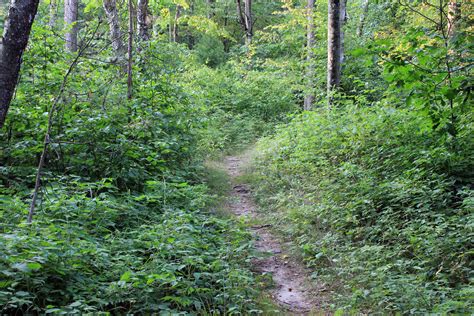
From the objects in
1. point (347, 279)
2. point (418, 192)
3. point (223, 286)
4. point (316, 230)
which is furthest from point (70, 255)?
point (418, 192)

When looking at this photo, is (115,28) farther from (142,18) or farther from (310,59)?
(310,59)

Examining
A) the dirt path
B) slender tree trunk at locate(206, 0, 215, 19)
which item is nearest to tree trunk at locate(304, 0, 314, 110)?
the dirt path

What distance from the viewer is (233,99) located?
16641 mm

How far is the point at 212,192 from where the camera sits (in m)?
8.20

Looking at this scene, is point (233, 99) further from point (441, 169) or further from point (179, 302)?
point (179, 302)

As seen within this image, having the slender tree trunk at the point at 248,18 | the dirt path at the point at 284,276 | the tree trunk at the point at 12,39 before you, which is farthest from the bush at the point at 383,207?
the slender tree trunk at the point at 248,18

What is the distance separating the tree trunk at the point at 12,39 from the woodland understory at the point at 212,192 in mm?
13

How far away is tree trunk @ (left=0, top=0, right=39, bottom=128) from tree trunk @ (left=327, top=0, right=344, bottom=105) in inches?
275

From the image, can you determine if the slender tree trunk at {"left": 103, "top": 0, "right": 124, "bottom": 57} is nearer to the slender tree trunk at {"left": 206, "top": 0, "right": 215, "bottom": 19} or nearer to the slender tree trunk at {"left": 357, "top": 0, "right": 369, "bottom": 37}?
the slender tree trunk at {"left": 357, "top": 0, "right": 369, "bottom": 37}

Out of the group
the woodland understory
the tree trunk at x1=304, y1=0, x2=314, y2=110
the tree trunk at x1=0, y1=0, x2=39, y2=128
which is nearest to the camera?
the woodland understory

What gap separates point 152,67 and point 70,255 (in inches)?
247

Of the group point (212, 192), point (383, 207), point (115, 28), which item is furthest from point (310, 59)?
point (383, 207)

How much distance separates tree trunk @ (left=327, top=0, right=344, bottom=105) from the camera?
376 inches

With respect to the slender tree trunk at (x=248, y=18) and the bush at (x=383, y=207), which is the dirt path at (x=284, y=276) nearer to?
the bush at (x=383, y=207)
